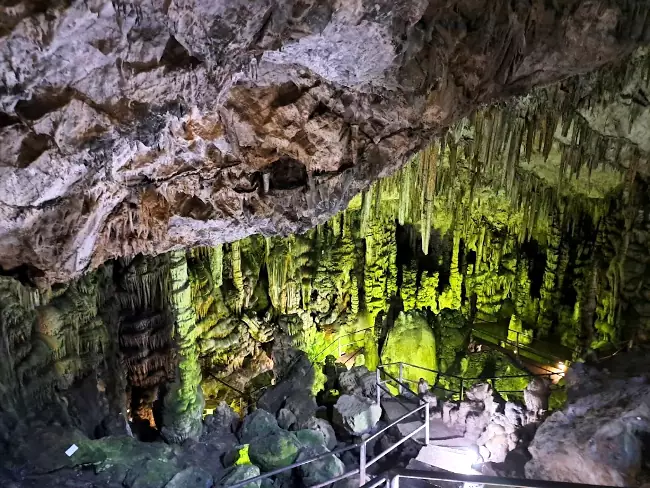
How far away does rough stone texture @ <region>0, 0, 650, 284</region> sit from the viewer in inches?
81.0

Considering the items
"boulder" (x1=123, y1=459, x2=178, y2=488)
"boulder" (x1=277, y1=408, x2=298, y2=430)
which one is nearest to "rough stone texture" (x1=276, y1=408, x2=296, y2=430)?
"boulder" (x1=277, y1=408, x2=298, y2=430)

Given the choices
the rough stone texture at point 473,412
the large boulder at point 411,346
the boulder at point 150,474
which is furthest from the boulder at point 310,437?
the large boulder at point 411,346

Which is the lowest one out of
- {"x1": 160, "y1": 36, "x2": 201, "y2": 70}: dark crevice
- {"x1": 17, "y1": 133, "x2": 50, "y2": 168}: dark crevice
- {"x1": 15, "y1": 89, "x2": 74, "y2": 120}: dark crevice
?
{"x1": 17, "y1": 133, "x2": 50, "y2": 168}: dark crevice

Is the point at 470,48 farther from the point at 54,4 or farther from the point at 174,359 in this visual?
the point at 174,359

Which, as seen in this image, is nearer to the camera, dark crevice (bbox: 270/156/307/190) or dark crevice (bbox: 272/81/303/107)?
dark crevice (bbox: 272/81/303/107)

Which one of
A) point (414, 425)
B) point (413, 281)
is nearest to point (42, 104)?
point (414, 425)

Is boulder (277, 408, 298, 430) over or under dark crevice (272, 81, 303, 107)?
Answer: under

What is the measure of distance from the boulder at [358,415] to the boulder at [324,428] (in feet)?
0.67

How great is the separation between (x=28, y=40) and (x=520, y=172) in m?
8.53

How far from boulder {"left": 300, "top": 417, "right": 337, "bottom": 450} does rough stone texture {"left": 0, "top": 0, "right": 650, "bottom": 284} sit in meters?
3.17

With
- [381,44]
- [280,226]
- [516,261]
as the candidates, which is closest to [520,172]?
[516,261]

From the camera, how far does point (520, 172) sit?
8977 millimetres

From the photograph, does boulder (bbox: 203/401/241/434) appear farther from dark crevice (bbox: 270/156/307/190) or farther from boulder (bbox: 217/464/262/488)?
dark crevice (bbox: 270/156/307/190)

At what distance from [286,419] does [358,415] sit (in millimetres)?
1001
